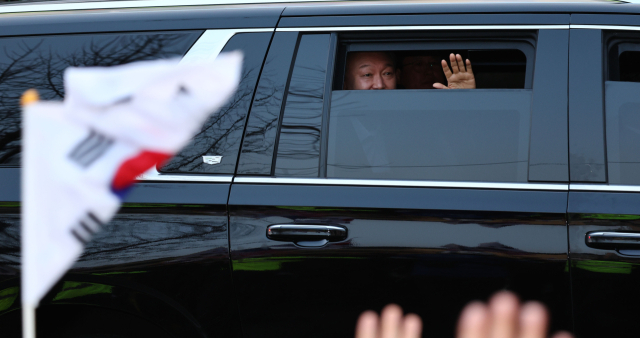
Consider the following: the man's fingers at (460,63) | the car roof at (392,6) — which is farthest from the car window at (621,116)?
the man's fingers at (460,63)

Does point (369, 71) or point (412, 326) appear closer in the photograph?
point (412, 326)

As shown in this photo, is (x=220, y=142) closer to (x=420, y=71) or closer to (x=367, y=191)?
(x=367, y=191)

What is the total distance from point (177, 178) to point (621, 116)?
4.74 ft

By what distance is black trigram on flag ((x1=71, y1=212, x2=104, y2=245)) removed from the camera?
6.14ft

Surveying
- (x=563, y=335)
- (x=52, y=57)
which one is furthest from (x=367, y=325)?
(x=52, y=57)

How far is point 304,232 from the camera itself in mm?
1831

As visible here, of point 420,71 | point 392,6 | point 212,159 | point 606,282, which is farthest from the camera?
point 420,71

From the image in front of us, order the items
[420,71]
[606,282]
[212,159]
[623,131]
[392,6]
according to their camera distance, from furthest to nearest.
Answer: [420,71], [392,6], [212,159], [623,131], [606,282]

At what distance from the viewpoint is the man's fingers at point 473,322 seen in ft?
5.76

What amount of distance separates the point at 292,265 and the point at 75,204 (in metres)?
0.73

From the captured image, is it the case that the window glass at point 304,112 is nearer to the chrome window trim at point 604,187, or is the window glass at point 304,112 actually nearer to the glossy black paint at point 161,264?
the glossy black paint at point 161,264

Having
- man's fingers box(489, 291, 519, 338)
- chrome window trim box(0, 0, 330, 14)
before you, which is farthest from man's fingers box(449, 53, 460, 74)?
man's fingers box(489, 291, 519, 338)

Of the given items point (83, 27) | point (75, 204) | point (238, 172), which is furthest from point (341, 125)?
point (83, 27)

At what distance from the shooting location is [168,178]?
6.32 feet
